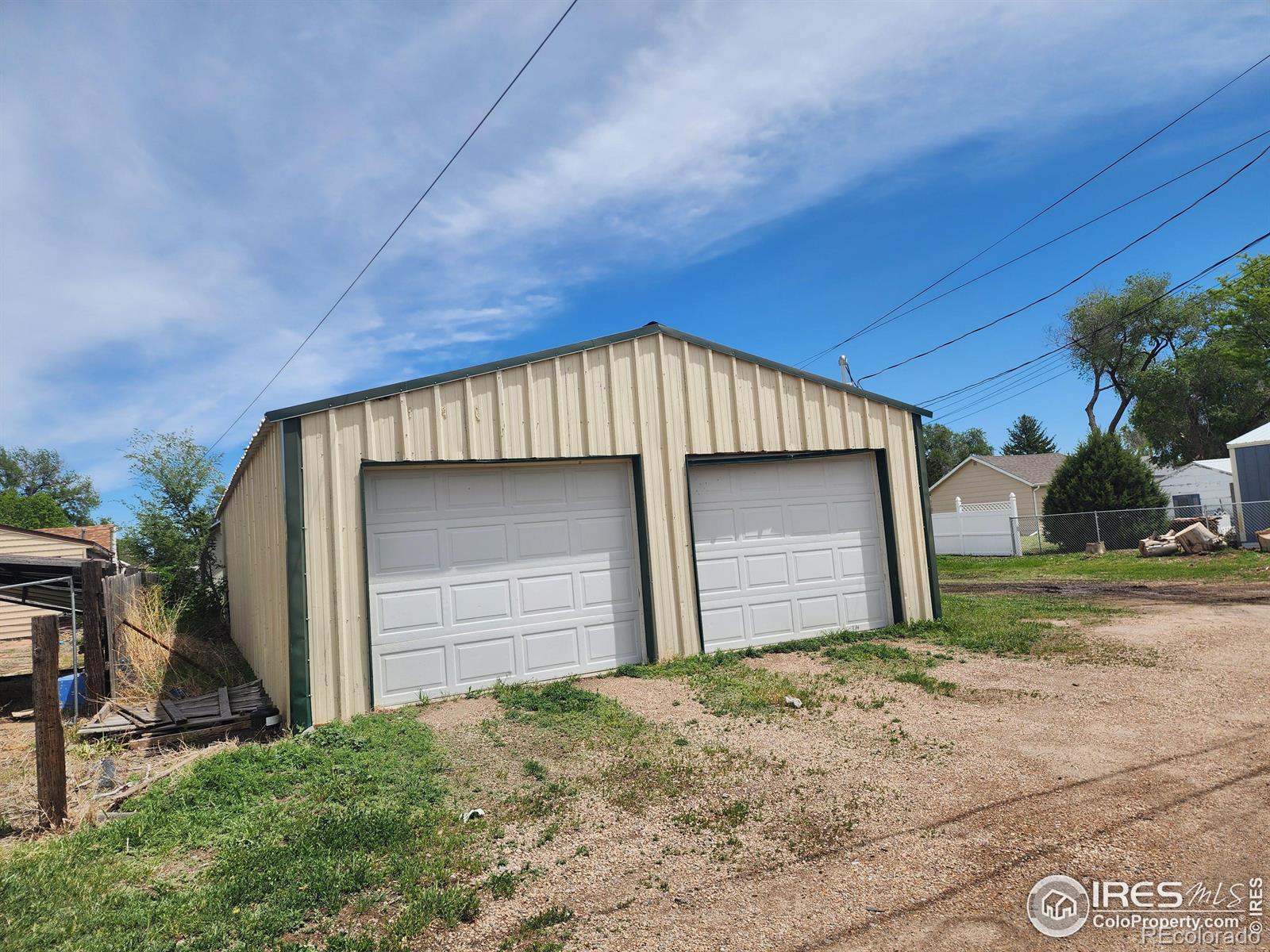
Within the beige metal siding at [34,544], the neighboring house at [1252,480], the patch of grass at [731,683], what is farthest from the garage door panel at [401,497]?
the neighboring house at [1252,480]

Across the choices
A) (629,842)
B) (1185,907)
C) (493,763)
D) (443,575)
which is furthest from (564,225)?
(1185,907)

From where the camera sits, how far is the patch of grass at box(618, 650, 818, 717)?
6.26 metres

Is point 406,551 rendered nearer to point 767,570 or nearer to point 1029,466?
point 767,570

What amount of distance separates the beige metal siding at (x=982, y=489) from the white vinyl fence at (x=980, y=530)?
5.36 meters

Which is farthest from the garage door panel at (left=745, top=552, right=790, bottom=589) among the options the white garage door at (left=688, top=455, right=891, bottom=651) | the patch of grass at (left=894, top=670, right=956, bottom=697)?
the patch of grass at (left=894, top=670, right=956, bottom=697)

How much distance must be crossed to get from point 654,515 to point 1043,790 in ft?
15.5

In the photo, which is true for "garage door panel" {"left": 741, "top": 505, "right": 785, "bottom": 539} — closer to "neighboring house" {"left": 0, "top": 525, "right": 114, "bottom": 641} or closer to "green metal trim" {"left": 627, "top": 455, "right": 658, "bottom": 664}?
"green metal trim" {"left": 627, "top": 455, "right": 658, "bottom": 664}

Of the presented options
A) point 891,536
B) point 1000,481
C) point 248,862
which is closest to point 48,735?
point 248,862

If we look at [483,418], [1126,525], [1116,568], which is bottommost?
[1116,568]

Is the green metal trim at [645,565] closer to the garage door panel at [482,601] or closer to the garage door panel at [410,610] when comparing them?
the garage door panel at [482,601]

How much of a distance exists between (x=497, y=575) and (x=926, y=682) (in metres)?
4.37

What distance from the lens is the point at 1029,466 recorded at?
32594 millimetres

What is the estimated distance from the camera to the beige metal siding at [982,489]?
30.3 m

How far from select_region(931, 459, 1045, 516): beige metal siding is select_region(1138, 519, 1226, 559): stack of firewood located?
10551 mm
